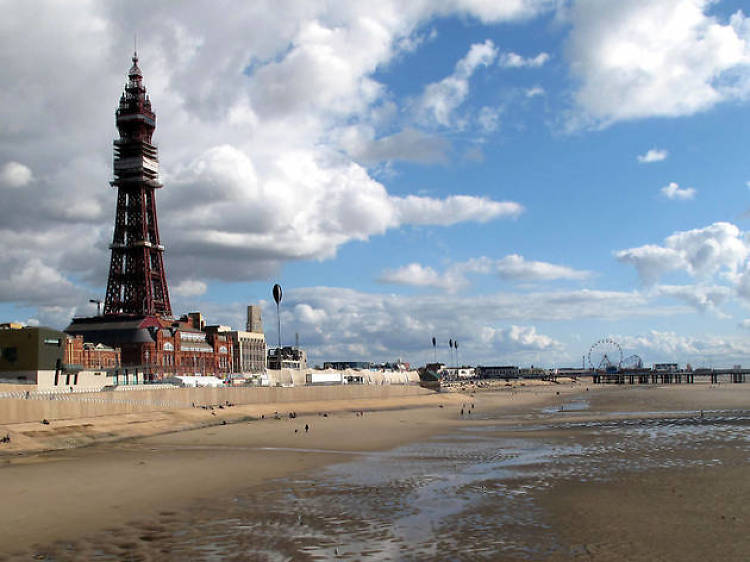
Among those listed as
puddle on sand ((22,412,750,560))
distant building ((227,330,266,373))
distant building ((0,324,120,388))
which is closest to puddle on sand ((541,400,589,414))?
puddle on sand ((22,412,750,560))

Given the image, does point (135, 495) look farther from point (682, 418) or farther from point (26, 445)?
point (682, 418)

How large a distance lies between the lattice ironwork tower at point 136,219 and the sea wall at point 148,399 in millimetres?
73721

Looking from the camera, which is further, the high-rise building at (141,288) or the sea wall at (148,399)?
the high-rise building at (141,288)

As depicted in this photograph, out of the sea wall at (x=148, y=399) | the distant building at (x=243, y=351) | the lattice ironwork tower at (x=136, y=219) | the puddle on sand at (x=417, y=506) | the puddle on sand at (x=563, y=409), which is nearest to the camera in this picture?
the puddle on sand at (x=417, y=506)

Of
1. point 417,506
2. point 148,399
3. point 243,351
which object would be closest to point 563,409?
point 148,399

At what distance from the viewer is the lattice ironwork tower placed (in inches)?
6053

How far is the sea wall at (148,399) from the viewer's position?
42.9m

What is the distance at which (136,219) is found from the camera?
160750 mm

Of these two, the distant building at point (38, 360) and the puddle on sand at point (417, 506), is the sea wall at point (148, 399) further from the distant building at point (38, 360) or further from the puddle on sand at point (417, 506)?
the puddle on sand at point (417, 506)

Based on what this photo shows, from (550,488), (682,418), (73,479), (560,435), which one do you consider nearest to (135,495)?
(73,479)

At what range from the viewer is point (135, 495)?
79.1ft

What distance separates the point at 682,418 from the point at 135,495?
50.1 m

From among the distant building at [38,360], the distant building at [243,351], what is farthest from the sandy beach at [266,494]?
the distant building at [243,351]

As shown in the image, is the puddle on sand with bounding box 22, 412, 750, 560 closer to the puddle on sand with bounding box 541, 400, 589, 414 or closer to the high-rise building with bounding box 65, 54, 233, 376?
the puddle on sand with bounding box 541, 400, 589, 414
